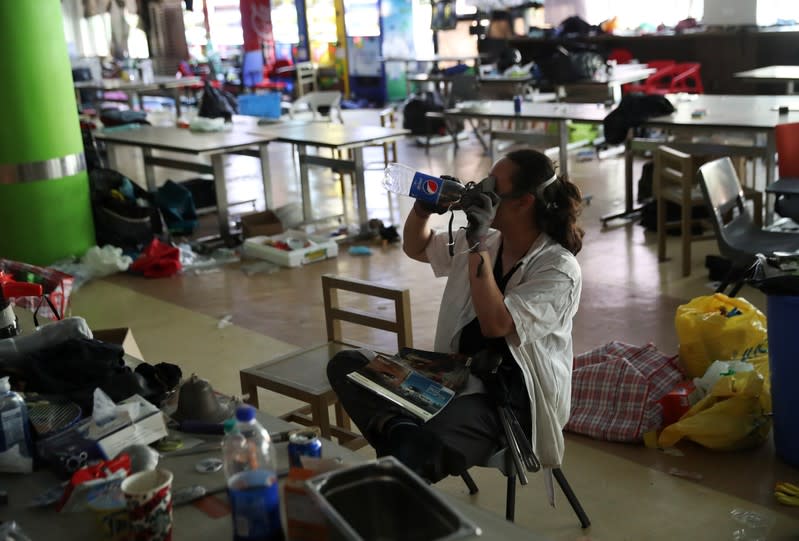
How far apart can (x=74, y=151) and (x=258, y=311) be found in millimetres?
1855

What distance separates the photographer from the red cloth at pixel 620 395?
338 cm

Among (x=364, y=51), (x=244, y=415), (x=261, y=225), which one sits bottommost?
(x=261, y=225)

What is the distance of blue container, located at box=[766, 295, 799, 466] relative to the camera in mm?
2910

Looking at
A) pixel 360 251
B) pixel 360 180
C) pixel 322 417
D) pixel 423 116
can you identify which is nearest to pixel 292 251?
pixel 360 251


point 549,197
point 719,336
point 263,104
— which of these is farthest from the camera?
point 263,104

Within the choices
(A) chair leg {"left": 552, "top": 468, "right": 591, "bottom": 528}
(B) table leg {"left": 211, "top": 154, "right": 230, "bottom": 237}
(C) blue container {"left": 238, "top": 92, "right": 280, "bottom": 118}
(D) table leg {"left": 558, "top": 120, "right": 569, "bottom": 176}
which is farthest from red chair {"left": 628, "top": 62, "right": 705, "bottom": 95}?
(A) chair leg {"left": 552, "top": 468, "right": 591, "bottom": 528}

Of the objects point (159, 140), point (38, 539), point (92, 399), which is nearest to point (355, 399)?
point (92, 399)

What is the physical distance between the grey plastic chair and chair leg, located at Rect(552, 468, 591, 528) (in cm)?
174

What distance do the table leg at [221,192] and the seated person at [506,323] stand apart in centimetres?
405

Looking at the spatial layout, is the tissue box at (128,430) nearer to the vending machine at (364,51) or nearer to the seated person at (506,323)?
the seated person at (506,323)

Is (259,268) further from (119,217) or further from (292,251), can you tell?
(119,217)

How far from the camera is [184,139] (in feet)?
22.2

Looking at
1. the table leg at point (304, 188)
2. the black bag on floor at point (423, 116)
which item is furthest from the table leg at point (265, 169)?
the black bag on floor at point (423, 116)

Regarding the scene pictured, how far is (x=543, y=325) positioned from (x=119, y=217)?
452 centimetres
